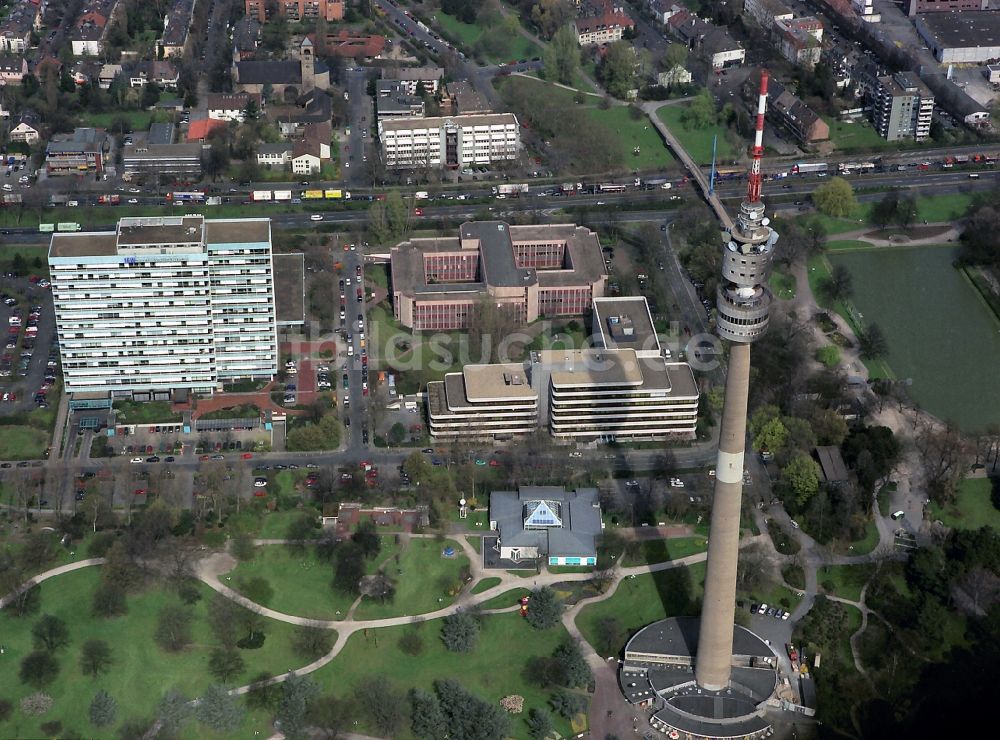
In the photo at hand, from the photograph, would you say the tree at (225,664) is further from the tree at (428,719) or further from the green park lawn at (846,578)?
the green park lawn at (846,578)

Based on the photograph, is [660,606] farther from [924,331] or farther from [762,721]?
[924,331]

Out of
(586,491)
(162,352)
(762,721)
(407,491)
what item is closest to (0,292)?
(162,352)

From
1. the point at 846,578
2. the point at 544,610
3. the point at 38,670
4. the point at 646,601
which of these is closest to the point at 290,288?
the point at 544,610

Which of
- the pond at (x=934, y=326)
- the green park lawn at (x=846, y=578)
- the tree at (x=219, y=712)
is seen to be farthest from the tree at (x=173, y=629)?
the pond at (x=934, y=326)

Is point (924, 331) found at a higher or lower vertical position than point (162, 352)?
lower

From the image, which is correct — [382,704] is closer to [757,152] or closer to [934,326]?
[757,152]

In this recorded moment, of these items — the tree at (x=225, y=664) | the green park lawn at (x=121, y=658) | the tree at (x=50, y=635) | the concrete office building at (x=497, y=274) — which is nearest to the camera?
the green park lawn at (x=121, y=658)
